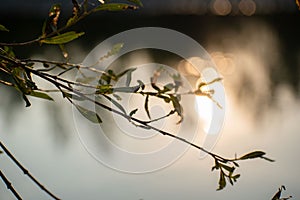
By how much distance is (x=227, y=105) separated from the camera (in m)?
2.59

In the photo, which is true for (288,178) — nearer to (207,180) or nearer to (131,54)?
(207,180)

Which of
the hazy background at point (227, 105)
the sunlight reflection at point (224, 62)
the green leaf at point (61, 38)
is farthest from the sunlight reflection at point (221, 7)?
the green leaf at point (61, 38)

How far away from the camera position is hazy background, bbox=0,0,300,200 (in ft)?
6.22

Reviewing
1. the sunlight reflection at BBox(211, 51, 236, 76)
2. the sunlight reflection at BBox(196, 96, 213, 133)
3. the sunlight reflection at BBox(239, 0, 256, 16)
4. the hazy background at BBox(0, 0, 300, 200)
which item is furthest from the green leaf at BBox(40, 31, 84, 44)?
the sunlight reflection at BBox(239, 0, 256, 16)

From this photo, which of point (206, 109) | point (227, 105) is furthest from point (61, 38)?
point (227, 105)

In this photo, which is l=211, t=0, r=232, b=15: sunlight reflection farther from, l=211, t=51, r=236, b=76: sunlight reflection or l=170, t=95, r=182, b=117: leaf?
l=170, t=95, r=182, b=117: leaf

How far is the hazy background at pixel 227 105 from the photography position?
74.6 inches

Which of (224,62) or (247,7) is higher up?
(247,7)

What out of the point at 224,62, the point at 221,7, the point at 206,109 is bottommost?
the point at 206,109

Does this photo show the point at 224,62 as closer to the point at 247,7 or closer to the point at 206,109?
the point at 247,7

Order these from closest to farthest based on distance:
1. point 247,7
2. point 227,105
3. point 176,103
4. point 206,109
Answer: point 176,103, point 206,109, point 227,105, point 247,7

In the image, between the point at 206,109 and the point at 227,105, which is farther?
the point at 227,105

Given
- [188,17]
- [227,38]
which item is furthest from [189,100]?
[188,17]

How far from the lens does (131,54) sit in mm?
2977
